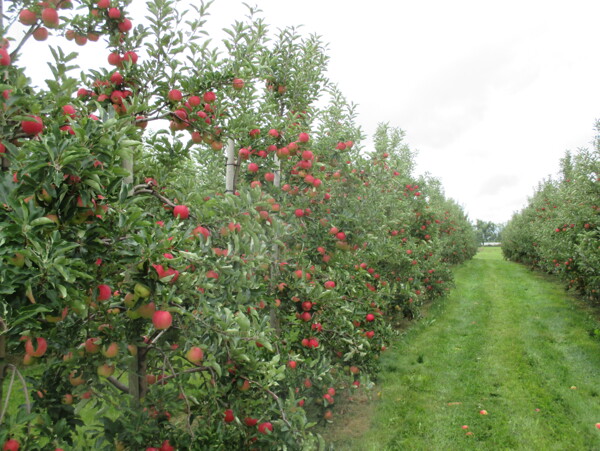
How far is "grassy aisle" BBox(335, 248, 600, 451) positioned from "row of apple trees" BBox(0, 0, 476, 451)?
4.59 ft

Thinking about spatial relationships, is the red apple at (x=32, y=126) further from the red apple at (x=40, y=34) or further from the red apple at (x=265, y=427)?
the red apple at (x=265, y=427)

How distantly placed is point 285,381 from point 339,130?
366 centimetres

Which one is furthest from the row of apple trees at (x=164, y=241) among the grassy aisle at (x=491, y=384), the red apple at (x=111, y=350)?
the grassy aisle at (x=491, y=384)

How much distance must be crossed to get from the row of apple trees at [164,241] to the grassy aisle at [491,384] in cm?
140

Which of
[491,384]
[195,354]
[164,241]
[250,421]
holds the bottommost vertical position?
[491,384]

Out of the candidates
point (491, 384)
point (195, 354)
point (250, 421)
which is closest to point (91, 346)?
point (195, 354)

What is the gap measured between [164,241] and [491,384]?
7563 mm

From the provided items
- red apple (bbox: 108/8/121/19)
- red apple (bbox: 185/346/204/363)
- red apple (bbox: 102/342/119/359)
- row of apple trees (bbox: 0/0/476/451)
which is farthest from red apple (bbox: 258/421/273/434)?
red apple (bbox: 108/8/121/19)

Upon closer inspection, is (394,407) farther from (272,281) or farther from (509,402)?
(272,281)

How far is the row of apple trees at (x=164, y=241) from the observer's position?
1855 millimetres

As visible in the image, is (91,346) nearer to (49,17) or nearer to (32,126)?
(32,126)

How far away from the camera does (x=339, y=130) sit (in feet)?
19.6

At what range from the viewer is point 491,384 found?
7.44 metres

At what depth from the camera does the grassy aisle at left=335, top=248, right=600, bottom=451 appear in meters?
5.67
